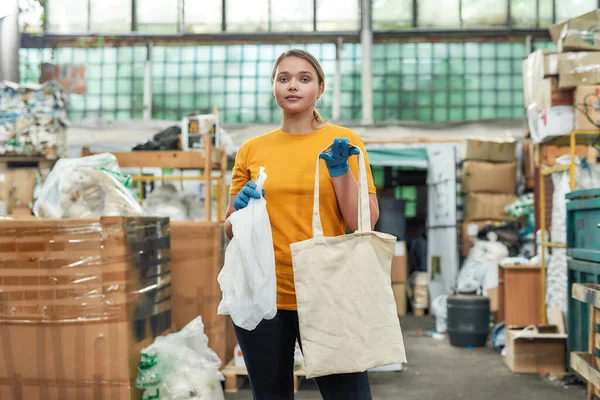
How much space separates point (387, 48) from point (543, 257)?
633 centimetres

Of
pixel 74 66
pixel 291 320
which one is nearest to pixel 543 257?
pixel 291 320

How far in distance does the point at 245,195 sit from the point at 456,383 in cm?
367

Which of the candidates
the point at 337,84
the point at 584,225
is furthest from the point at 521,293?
the point at 337,84

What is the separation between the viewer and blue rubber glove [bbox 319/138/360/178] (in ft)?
5.79

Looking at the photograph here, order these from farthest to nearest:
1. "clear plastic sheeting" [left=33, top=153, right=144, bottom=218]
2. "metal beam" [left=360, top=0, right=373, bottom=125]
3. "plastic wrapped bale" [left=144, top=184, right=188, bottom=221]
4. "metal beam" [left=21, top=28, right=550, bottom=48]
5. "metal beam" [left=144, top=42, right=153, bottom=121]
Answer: "metal beam" [left=144, top=42, right=153, bottom=121] < "metal beam" [left=21, top=28, right=550, bottom=48] < "metal beam" [left=360, top=0, right=373, bottom=125] < "plastic wrapped bale" [left=144, top=184, right=188, bottom=221] < "clear plastic sheeting" [left=33, top=153, right=144, bottom=218]

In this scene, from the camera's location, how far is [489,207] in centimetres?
894

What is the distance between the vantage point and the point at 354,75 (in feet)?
36.8

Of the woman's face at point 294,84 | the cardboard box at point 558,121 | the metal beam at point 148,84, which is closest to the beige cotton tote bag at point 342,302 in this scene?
the woman's face at point 294,84

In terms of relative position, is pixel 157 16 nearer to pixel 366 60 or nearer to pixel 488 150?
pixel 366 60

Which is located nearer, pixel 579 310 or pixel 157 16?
pixel 579 310

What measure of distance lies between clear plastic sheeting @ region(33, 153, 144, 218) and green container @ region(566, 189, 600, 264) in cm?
282

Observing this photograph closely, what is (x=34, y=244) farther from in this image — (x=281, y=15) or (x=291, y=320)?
(x=281, y=15)

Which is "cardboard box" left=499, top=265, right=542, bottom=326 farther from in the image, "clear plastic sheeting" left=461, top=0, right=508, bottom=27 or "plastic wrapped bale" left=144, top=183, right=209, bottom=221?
"clear plastic sheeting" left=461, top=0, right=508, bottom=27

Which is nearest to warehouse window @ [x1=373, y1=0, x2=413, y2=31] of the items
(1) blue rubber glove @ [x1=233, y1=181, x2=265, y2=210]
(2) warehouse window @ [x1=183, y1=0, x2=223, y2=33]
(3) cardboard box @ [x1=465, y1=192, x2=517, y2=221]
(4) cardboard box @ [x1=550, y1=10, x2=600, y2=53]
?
(2) warehouse window @ [x1=183, y1=0, x2=223, y2=33]
